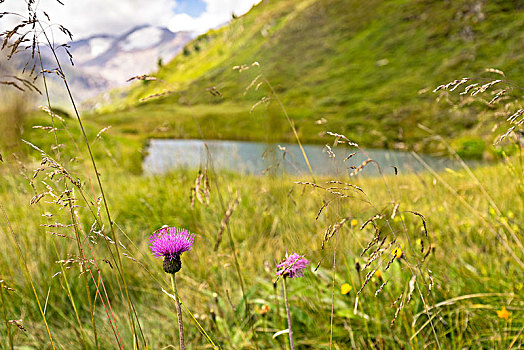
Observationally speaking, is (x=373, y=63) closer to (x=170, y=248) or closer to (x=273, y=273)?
(x=273, y=273)

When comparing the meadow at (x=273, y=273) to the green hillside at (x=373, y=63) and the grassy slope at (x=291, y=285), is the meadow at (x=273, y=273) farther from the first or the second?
the green hillside at (x=373, y=63)

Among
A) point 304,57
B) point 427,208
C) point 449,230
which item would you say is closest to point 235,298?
point 449,230

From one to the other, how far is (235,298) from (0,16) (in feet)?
6.23

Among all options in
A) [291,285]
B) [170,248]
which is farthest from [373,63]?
[170,248]

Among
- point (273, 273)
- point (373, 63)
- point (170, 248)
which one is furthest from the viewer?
point (373, 63)

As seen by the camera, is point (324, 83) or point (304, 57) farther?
point (304, 57)

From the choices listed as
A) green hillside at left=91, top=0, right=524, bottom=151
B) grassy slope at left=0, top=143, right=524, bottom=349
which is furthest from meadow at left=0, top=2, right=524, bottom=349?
green hillside at left=91, top=0, right=524, bottom=151

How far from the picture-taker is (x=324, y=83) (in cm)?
4978

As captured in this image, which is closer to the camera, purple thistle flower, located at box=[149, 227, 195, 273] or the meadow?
purple thistle flower, located at box=[149, 227, 195, 273]

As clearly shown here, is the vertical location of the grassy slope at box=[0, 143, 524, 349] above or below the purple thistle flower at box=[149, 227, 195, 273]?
below

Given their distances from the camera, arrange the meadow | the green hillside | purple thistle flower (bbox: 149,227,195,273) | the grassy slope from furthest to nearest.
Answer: the green hillside, the grassy slope, the meadow, purple thistle flower (bbox: 149,227,195,273)

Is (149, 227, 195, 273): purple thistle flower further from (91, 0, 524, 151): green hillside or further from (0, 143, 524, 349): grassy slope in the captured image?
(91, 0, 524, 151): green hillside

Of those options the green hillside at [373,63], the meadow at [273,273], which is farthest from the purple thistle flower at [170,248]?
the green hillside at [373,63]

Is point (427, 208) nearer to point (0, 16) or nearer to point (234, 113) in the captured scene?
point (0, 16)
